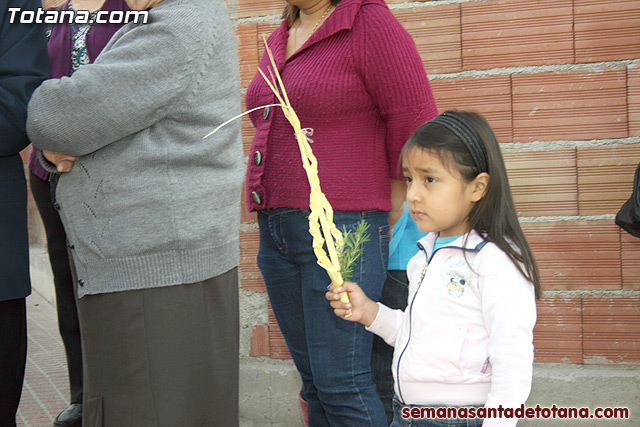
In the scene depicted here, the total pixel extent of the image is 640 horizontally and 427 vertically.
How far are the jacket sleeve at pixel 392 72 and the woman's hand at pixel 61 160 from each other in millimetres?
799

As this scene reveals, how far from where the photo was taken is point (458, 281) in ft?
5.26

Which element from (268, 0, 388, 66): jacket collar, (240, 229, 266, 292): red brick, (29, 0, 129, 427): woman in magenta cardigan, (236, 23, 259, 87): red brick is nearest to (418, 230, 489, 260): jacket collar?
(268, 0, 388, 66): jacket collar

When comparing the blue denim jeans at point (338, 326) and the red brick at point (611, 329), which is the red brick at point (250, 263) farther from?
the red brick at point (611, 329)

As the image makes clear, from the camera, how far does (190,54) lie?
5.18 ft

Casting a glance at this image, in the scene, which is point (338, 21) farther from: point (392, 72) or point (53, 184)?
point (53, 184)

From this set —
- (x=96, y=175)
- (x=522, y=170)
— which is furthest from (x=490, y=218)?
(x=522, y=170)

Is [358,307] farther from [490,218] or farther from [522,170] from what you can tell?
[522,170]

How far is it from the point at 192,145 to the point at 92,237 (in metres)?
0.33

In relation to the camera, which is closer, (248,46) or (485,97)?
(485,97)

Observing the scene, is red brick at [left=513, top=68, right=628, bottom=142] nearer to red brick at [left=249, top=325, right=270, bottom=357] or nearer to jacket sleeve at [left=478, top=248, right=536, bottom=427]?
jacket sleeve at [left=478, top=248, right=536, bottom=427]

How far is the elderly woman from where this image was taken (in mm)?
1527

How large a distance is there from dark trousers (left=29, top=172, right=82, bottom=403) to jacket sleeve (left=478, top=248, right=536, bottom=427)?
66.8 inches

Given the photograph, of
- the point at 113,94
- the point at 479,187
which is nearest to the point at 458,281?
the point at 479,187

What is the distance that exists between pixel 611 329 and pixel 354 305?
57.9 inches
